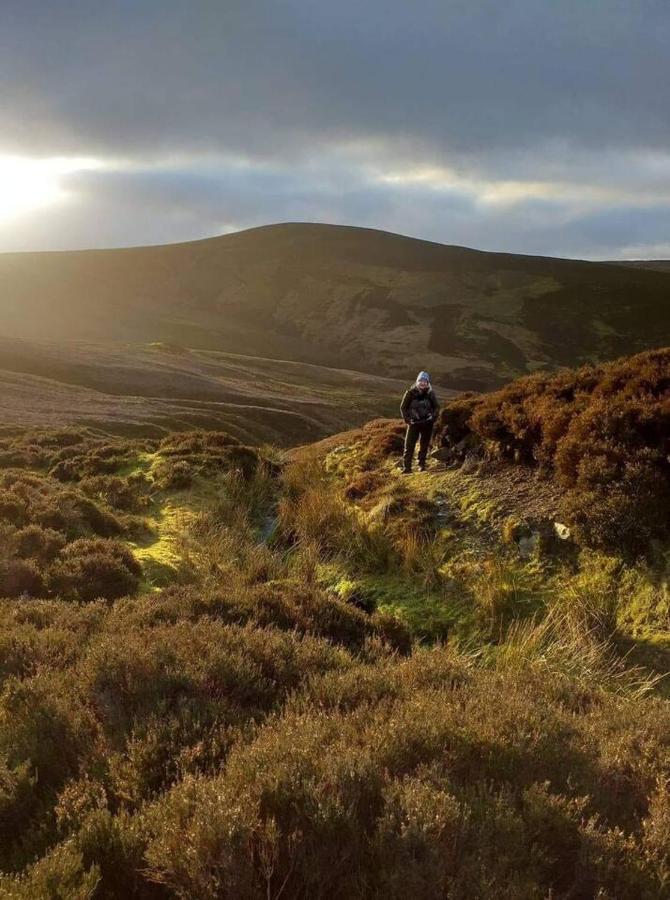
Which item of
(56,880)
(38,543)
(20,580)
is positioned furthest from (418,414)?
(56,880)

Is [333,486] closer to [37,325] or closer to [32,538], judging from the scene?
[32,538]

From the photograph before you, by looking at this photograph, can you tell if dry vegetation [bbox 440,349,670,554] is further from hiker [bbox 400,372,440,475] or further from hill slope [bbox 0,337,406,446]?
hill slope [bbox 0,337,406,446]

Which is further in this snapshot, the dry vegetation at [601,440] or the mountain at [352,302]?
the mountain at [352,302]

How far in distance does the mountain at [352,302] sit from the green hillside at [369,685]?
229ft

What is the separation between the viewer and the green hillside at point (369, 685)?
2.93m

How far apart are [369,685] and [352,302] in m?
118

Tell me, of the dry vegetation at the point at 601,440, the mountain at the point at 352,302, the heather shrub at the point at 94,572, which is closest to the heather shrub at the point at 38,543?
the heather shrub at the point at 94,572

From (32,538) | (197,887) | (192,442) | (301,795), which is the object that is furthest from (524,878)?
(192,442)

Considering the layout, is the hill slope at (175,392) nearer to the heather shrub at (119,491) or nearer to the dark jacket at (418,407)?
the heather shrub at (119,491)

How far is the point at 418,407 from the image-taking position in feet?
44.8

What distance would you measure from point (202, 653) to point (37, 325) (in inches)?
3930

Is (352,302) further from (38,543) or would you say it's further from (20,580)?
(20,580)

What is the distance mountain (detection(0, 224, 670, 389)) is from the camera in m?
95.0

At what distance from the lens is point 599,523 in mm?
8531
